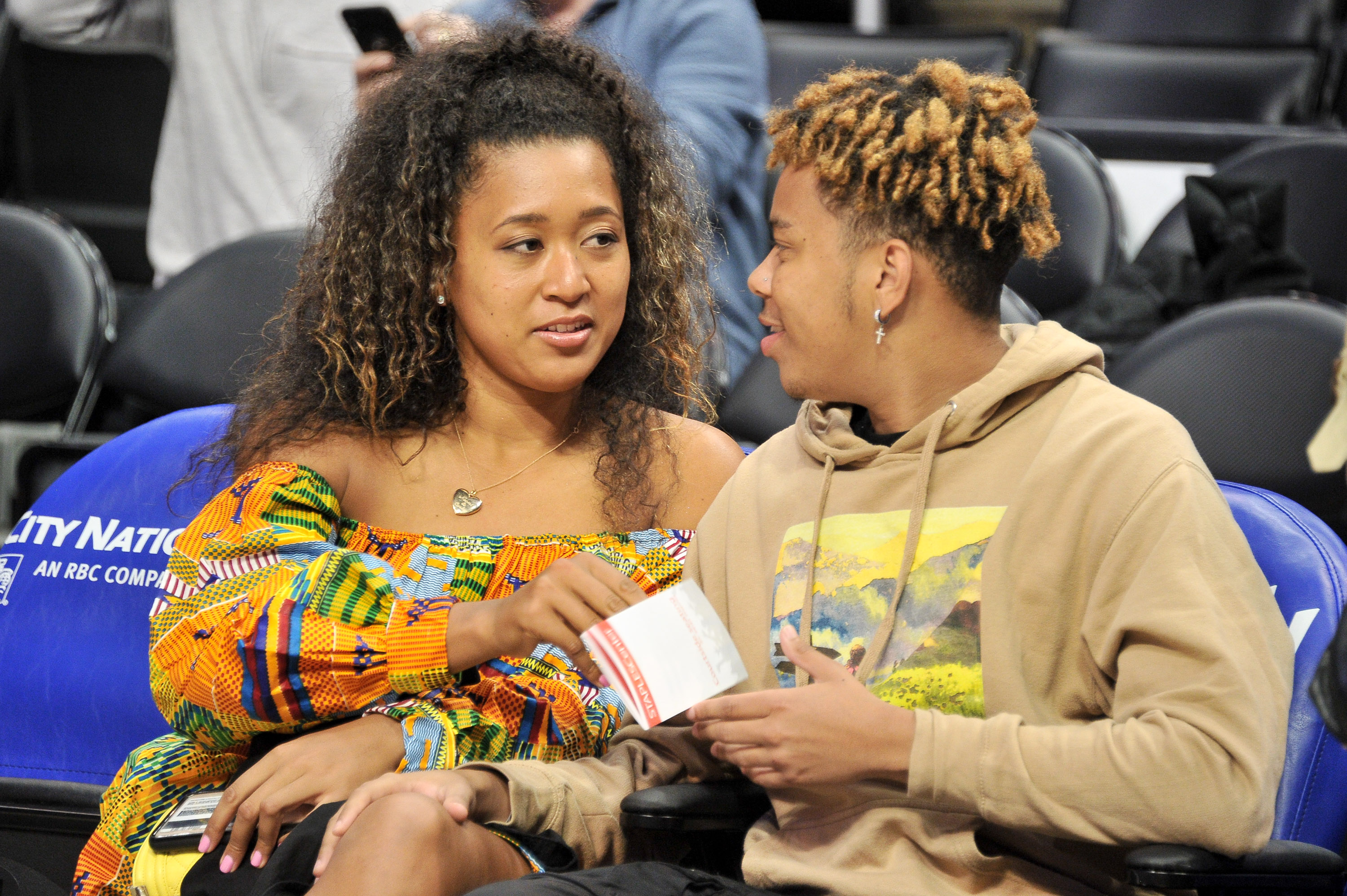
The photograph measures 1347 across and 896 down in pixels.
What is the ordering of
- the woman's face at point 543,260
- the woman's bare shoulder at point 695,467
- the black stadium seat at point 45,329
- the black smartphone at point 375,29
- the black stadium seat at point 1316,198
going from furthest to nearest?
the black stadium seat at point 1316,198 < the black stadium seat at point 45,329 < the black smartphone at point 375,29 < the woman's bare shoulder at point 695,467 < the woman's face at point 543,260

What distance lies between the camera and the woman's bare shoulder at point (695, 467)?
6.69 ft

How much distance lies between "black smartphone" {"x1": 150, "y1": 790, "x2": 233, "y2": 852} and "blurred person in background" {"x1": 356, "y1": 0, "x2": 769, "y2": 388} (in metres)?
1.47

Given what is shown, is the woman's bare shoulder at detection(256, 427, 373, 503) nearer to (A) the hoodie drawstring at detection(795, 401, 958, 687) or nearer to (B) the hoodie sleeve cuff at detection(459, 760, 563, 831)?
(B) the hoodie sleeve cuff at detection(459, 760, 563, 831)

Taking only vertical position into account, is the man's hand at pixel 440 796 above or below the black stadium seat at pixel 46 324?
above

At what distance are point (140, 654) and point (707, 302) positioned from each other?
3.65ft

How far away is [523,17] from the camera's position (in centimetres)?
228

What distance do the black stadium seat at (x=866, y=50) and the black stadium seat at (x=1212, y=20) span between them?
0.71 metres

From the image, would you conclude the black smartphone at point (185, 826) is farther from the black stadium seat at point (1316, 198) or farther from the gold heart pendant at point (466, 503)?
the black stadium seat at point (1316, 198)

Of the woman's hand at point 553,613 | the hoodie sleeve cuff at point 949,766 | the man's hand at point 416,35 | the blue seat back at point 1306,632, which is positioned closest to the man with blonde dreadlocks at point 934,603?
the hoodie sleeve cuff at point 949,766

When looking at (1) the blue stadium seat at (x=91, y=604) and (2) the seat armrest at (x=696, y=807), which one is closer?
(2) the seat armrest at (x=696, y=807)

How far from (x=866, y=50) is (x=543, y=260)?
3.41 metres

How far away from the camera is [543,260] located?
6.27 feet

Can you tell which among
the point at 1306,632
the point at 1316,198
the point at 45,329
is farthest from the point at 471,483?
the point at 1316,198

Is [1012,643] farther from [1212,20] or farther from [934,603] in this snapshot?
[1212,20]
